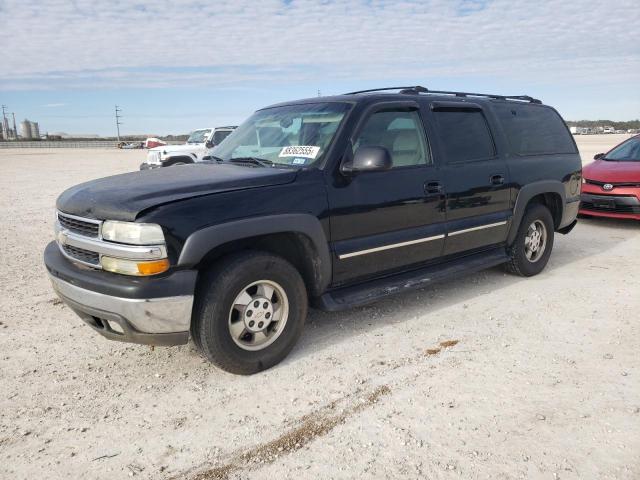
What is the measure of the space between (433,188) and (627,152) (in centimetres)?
683

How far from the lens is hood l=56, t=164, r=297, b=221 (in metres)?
3.12

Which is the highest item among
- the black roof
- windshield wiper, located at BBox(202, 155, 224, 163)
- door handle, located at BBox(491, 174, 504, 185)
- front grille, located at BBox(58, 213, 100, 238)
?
the black roof

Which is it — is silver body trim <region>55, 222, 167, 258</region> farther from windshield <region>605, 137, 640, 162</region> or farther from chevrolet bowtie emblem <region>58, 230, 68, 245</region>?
windshield <region>605, 137, 640, 162</region>

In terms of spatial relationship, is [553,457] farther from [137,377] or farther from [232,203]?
[137,377]

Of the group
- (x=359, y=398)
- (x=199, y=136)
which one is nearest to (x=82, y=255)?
(x=359, y=398)

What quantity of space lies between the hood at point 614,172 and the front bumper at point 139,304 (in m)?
7.59

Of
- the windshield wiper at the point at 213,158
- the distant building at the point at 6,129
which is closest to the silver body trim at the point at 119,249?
the windshield wiper at the point at 213,158

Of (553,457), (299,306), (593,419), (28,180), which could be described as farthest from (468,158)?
(28,180)

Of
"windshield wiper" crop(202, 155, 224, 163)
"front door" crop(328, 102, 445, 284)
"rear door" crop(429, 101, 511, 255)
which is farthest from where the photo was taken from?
"rear door" crop(429, 101, 511, 255)

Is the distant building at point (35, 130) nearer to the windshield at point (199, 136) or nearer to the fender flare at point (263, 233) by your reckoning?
the windshield at point (199, 136)

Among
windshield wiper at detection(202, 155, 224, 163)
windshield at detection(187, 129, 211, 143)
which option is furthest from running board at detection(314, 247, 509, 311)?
windshield at detection(187, 129, 211, 143)

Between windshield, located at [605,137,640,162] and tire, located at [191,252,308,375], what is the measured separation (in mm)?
7915

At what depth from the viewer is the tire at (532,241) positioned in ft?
18.0

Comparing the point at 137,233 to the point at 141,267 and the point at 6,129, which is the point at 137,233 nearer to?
the point at 141,267
